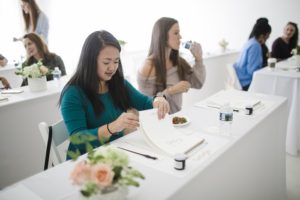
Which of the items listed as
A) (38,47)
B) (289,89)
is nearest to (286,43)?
(289,89)

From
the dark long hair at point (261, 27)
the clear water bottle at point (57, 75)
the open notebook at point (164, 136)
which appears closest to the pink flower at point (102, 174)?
the open notebook at point (164, 136)

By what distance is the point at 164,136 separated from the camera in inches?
49.3

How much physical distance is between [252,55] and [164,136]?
2471 millimetres

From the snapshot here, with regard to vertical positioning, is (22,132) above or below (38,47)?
below

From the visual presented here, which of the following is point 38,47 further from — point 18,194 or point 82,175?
point 82,175

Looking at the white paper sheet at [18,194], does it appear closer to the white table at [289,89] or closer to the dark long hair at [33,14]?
the white table at [289,89]

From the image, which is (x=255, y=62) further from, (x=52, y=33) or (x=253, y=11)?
(x=52, y=33)

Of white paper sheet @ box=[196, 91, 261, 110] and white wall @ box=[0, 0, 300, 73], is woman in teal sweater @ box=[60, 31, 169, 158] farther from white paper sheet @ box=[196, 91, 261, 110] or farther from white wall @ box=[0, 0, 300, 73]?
white wall @ box=[0, 0, 300, 73]

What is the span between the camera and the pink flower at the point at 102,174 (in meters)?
0.68

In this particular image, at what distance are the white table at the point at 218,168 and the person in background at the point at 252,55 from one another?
1.46m

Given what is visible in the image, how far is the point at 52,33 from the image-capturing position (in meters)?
4.47

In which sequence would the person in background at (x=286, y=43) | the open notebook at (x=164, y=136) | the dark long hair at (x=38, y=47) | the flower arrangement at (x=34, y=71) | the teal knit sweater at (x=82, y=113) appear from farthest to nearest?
the person in background at (x=286, y=43)
the dark long hair at (x=38, y=47)
the flower arrangement at (x=34, y=71)
the teal knit sweater at (x=82, y=113)
the open notebook at (x=164, y=136)

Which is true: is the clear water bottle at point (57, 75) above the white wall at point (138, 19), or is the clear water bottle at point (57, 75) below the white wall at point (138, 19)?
below

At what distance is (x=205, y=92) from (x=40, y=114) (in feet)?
8.43
